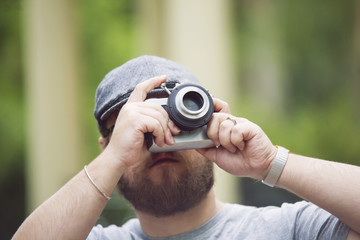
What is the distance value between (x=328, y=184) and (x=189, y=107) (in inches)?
27.4

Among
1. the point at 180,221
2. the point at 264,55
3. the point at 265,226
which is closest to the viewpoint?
the point at 265,226

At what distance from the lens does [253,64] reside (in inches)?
676

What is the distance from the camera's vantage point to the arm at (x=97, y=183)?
206 centimetres

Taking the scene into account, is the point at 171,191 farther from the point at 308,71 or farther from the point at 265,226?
the point at 308,71

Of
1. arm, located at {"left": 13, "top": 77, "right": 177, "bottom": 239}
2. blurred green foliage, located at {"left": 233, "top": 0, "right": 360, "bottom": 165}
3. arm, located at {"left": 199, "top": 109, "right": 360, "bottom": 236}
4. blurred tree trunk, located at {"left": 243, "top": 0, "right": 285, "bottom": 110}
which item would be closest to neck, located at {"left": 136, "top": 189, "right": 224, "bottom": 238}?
arm, located at {"left": 199, "top": 109, "right": 360, "bottom": 236}

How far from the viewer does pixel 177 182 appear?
2420mm

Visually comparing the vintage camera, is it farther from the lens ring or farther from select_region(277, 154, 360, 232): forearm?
select_region(277, 154, 360, 232): forearm

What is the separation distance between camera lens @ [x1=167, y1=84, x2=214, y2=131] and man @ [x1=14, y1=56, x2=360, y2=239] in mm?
49

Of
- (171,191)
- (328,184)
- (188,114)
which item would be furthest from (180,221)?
(328,184)

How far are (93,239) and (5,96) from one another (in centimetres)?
1112

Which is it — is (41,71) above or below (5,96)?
above

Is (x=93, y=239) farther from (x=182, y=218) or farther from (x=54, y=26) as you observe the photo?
(x=54, y=26)

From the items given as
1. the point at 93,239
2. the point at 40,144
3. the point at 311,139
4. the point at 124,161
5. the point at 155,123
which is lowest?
the point at 311,139

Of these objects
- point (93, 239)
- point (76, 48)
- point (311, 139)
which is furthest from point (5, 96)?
point (93, 239)
